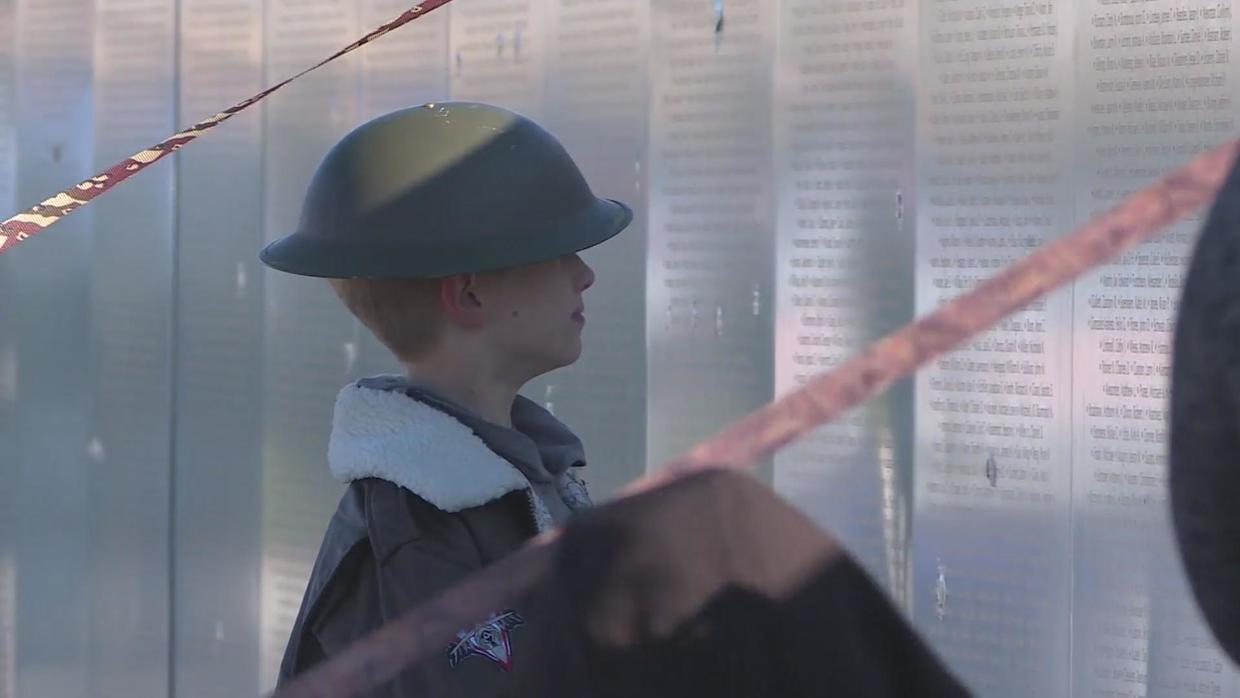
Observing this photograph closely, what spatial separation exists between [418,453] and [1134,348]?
55.4 inches

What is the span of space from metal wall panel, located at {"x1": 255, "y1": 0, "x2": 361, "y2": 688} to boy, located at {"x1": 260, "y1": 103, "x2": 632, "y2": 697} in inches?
69.7

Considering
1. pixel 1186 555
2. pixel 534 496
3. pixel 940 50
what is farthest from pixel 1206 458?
pixel 940 50

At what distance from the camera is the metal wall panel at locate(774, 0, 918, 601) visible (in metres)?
2.99

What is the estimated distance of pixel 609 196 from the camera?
334 cm

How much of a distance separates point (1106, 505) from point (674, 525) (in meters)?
2.07

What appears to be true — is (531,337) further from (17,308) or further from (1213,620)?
(17,308)

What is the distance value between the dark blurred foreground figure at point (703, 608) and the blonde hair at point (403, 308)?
113 cm

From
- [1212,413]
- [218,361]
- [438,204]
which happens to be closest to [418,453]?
[438,204]

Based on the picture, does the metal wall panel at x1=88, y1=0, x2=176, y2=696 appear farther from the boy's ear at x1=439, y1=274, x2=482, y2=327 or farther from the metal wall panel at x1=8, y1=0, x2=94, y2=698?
the boy's ear at x1=439, y1=274, x2=482, y2=327

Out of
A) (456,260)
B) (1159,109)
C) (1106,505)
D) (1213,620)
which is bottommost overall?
(1106,505)

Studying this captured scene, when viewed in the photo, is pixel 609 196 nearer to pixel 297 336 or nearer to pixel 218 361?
pixel 297 336

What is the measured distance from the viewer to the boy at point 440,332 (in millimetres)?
1787

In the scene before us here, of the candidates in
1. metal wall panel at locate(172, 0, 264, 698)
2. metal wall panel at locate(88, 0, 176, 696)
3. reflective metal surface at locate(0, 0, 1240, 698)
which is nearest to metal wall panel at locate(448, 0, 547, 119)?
reflective metal surface at locate(0, 0, 1240, 698)

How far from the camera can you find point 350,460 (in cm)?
185
